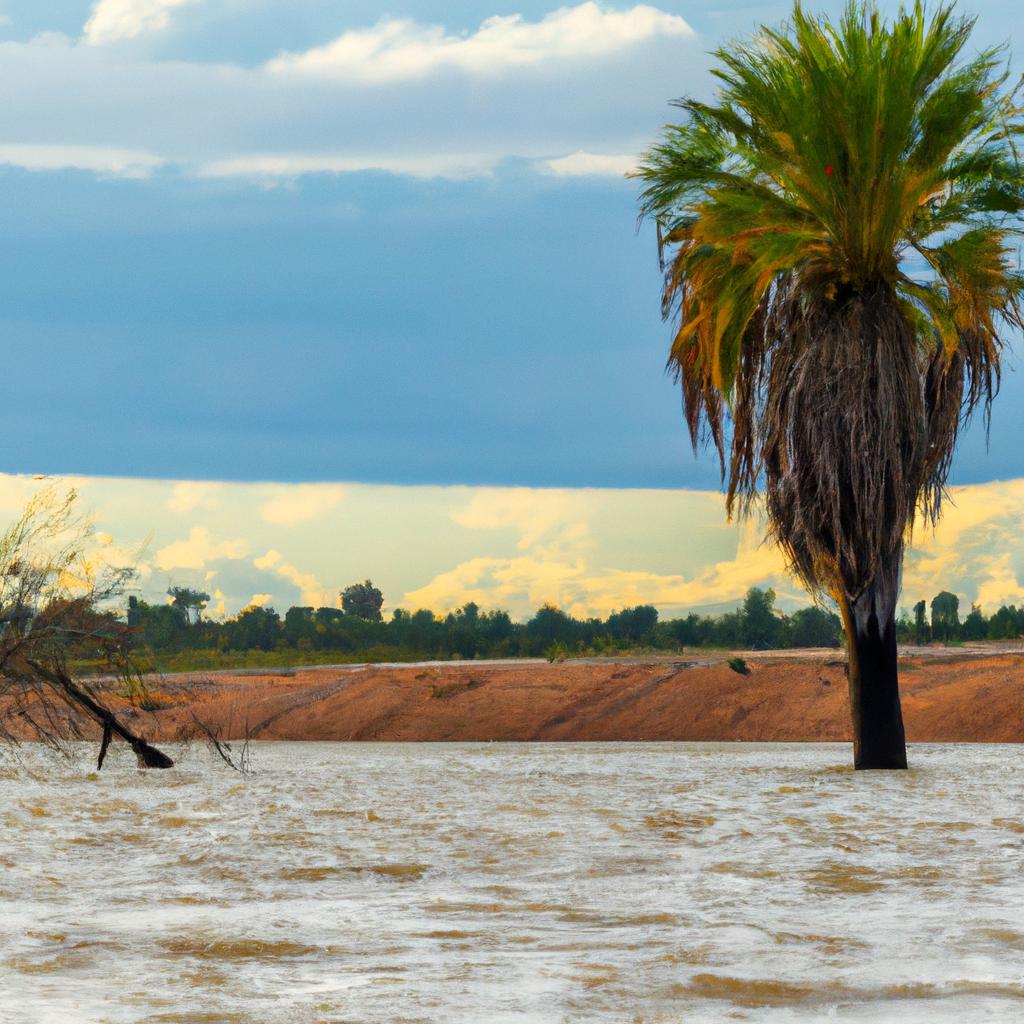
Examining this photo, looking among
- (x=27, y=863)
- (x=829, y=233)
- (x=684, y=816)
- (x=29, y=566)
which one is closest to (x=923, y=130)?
(x=829, y=233)

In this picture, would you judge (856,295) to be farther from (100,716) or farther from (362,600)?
(362,600)

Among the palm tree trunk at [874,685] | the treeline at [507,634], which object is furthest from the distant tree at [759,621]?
the palm tree trunk at [874,685]

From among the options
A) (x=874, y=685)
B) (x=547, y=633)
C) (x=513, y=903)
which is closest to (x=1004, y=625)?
(x=547, y=633)

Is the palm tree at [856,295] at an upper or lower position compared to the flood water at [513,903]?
upper

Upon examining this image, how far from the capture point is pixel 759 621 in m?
72.0

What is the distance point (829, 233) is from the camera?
19.0 meters

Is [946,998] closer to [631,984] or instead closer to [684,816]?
[631,984]

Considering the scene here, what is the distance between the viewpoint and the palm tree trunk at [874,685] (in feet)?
63.6

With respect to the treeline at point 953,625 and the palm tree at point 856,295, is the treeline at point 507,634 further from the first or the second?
the palm tree at point 856,295

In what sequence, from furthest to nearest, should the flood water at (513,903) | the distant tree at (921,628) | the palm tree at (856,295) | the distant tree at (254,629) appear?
the distant tree at (254,629), the distant tree at (921,628), the palm tree at (856,295), the flood water at (513,903)

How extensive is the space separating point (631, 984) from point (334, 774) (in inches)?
549

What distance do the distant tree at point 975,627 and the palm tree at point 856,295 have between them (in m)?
49.9

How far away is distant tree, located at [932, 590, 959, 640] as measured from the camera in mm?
63719

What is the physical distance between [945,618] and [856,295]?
4889cm
